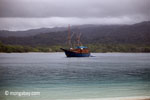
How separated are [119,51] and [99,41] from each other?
579 mm

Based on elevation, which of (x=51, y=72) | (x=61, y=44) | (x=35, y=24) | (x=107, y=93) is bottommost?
(x=107, y=93)

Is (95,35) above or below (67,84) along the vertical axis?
above

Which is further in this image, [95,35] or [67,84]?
[95,35]

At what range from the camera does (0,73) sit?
4.30 metres

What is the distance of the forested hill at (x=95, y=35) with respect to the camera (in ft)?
16.2

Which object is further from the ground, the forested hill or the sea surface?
the forested hill

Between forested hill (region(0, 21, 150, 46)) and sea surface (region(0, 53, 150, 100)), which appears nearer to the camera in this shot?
sea surface (region(0, 53, 150, 100))

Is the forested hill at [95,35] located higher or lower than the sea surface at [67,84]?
higher

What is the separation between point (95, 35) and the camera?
5.55 metres

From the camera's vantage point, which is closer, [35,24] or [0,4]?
[0,4]

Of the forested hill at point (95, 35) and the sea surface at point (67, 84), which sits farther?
the forested hill at point (95, 35)

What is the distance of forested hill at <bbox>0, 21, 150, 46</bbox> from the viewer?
4.95m

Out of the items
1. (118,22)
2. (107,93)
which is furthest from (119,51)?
(107,93)

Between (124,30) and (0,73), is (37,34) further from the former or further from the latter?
(124,30)
